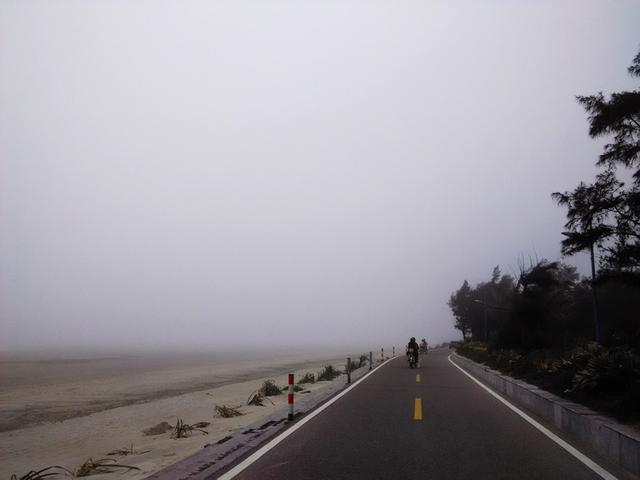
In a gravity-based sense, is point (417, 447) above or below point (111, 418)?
above

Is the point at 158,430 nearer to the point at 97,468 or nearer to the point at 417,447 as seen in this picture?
the point at 97,468

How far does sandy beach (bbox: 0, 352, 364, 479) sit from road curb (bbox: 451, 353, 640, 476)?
22.1 ft

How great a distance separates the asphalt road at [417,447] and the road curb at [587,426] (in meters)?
0.54

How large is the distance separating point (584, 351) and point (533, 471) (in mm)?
7934

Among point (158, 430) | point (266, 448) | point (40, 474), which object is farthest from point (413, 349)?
point (40, 474)

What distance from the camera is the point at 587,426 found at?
27.6 feet

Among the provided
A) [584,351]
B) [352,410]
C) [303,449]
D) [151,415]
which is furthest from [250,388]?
[303,449]

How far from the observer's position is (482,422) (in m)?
10.6

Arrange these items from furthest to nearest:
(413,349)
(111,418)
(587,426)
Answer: (413,349)
(111,418)
(587,426)

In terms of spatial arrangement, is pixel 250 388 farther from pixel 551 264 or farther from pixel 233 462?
pixel 551 264

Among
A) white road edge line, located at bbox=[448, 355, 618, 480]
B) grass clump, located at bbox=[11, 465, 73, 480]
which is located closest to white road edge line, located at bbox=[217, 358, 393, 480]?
grass clump, located at bbox=[11, 465, 73, 480]

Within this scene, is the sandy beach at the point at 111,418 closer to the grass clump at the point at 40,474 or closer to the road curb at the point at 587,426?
the grass clump at the point at 40,474

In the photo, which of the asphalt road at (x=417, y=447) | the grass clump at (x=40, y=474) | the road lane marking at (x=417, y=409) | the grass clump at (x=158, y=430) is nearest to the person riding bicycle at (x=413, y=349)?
the road lane marking at (x=417, y=409)

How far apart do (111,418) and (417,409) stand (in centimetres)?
1049
